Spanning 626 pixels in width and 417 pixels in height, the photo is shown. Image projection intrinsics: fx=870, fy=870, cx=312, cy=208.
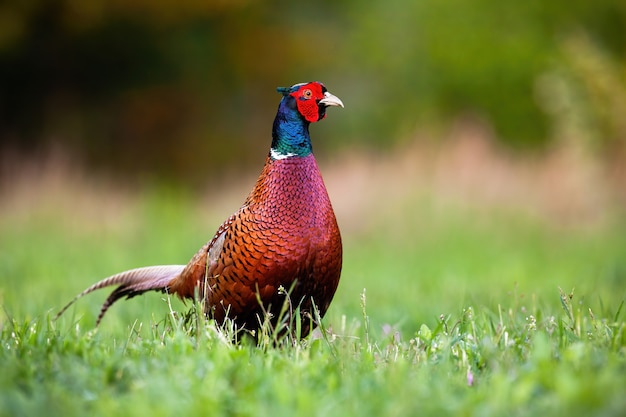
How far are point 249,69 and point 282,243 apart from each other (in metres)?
15.3

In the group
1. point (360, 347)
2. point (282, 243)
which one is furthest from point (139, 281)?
point (360, 347)

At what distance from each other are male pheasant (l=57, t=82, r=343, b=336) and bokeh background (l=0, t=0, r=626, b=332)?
1048 mm

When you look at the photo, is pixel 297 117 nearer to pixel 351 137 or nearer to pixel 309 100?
pixel 309 100

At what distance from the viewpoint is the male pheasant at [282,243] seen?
342 centimetres

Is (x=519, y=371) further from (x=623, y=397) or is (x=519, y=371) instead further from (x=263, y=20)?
(x=263, y=20)

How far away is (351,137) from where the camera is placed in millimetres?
18500

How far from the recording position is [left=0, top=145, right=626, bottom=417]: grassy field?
2334 mm

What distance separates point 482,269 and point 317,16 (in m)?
12.2

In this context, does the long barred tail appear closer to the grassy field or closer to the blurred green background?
the grassy field

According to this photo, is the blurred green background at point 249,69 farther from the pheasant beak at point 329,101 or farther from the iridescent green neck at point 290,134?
the iridescent green neck at point 290,134

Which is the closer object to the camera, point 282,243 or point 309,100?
point 282,243

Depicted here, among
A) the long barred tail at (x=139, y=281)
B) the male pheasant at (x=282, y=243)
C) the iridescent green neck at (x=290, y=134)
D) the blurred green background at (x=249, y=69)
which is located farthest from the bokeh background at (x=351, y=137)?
the iridescent green neck at (x=290, y=134)

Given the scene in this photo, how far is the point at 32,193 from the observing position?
11523 mm

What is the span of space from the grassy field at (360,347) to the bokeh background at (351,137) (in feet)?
0.31
